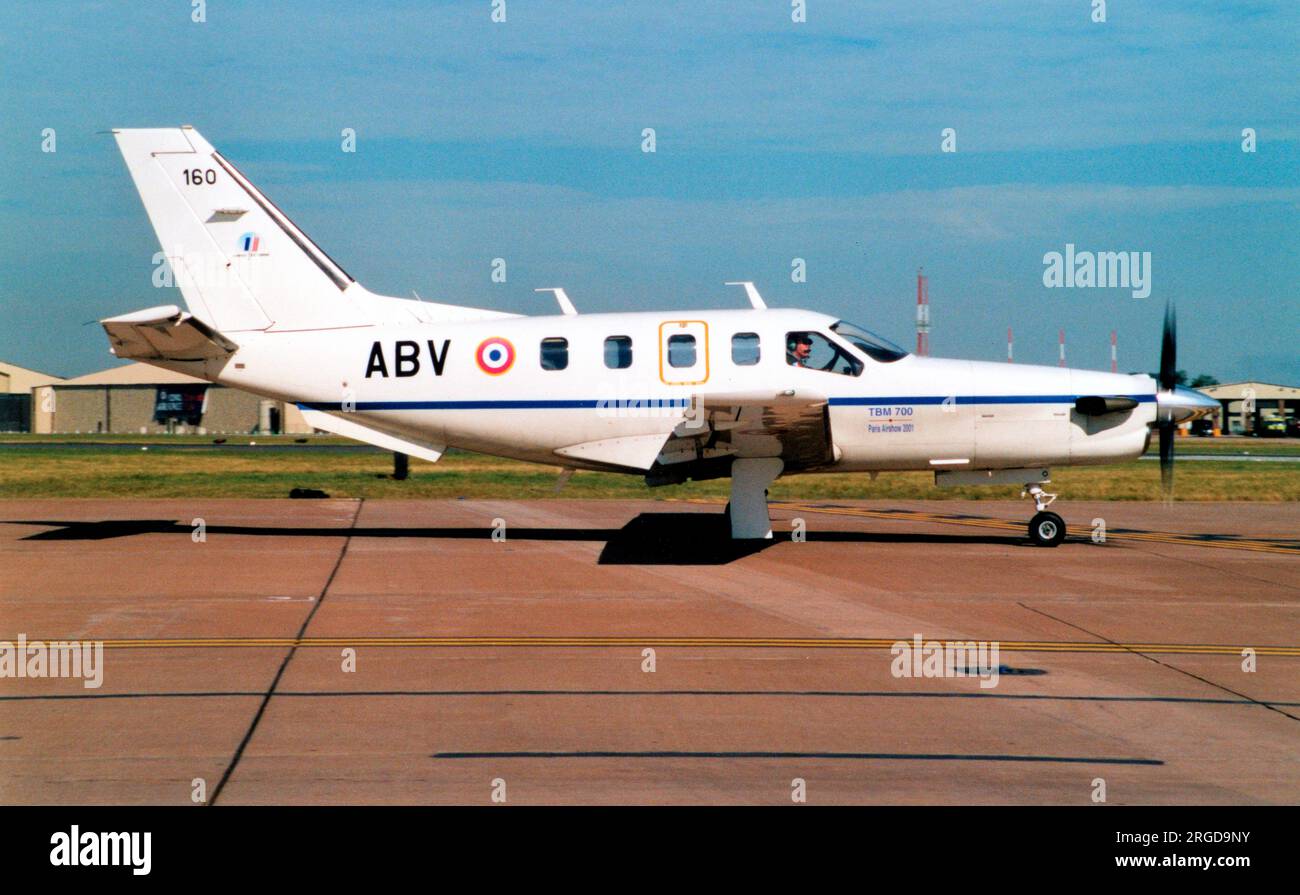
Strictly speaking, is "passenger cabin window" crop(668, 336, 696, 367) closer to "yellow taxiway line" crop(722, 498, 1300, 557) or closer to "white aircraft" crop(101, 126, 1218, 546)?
"white aircraft" crop(101, 126, 1218, 546)

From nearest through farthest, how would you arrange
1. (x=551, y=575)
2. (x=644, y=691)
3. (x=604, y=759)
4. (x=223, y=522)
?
(x=604, y=759) < (x=644, y=691) < (x=551, y=575) < (x=223, y=522)

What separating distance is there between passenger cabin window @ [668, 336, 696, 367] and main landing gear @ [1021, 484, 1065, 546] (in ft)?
16.6

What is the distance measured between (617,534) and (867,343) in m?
4.84

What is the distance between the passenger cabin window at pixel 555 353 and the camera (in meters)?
16.9

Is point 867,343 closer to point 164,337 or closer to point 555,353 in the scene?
point 555,353

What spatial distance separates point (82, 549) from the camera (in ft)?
53.2

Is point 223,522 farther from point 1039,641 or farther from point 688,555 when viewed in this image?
point 1039,641

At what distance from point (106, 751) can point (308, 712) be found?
4.27 ft

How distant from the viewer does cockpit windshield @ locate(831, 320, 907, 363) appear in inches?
657
